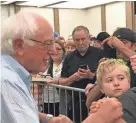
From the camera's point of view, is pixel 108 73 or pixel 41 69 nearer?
pixel 41 69

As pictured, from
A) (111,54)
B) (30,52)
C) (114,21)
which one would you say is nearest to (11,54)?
(30,52)

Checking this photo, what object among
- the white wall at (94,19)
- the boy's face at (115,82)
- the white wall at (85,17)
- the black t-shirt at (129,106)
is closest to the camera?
the black t-shirt at (129,106)

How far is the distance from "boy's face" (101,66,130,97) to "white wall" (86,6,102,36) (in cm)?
991

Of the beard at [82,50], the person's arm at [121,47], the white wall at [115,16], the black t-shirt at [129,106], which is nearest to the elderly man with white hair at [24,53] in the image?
the black t-shirt at [129,106]

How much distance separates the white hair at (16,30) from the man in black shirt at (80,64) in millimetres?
2099

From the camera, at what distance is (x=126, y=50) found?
120 inches

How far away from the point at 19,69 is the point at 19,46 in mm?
137

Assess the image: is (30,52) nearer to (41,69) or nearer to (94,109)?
(41,69)

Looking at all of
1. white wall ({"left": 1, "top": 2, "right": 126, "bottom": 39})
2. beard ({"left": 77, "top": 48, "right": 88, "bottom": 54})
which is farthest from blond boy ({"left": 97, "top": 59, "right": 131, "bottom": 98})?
white wall ({"left": 1, "top": 2, "right": 126, "bottom": 39})

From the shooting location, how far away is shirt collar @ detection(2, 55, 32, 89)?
138 cm

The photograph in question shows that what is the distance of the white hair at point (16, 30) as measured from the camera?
146cm

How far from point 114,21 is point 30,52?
33.6 ft

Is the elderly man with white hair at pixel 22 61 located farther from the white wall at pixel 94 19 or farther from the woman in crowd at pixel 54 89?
the white wall at pixel 94 19

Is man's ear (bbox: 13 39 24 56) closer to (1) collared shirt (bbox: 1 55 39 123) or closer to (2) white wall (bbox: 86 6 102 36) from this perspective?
(1) collared shirt (bbox: 1 55 39 123)
